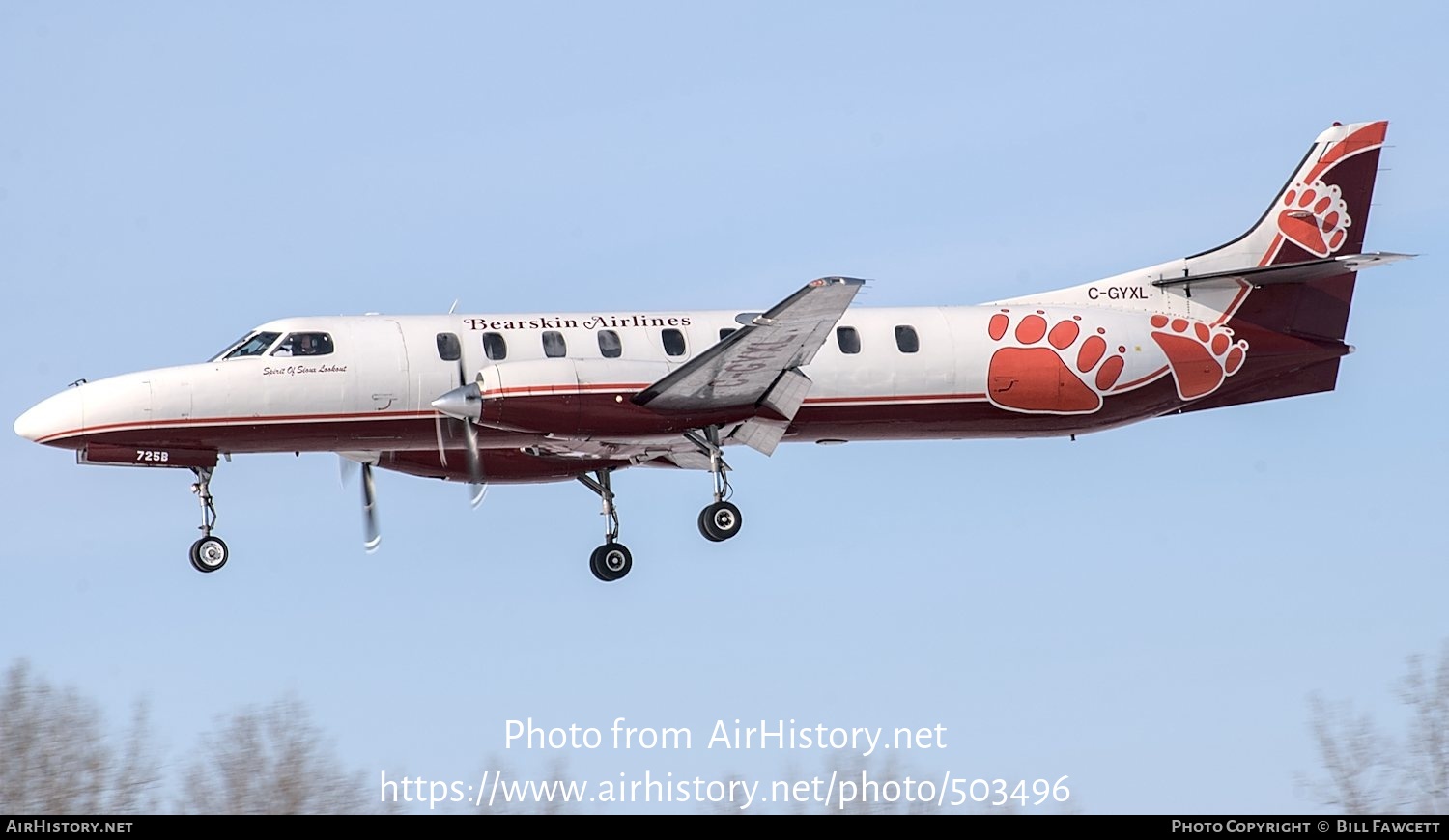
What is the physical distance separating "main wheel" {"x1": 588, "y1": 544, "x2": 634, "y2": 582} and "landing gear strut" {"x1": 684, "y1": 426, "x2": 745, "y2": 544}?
264 centimetres

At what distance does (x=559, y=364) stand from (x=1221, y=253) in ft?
37.1

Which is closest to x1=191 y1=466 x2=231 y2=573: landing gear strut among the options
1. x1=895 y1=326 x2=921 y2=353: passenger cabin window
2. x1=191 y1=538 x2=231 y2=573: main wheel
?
x1=191 y1=538 x2=231 y2=573: main wheel

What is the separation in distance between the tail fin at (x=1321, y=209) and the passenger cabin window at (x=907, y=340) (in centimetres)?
575

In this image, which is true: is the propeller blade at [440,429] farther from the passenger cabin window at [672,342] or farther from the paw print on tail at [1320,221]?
the paw print on tail at [1320,221]

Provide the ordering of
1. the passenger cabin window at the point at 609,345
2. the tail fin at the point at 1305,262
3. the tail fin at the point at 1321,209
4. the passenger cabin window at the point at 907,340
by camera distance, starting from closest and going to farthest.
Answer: the passenger cabin window at the point at 609,345 < the passenger cabin window at the point at 907,340 < the tail fin at the point at 1305,262 < the tail fin at the point at 1321,209

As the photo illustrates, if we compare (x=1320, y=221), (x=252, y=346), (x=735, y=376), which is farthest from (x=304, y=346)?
(x=1320, y=221)

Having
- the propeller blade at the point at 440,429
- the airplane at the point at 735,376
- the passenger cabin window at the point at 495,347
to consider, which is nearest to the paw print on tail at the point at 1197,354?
the airplane at the point at 735,376

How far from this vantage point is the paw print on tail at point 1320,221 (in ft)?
113

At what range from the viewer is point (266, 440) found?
2958 cm

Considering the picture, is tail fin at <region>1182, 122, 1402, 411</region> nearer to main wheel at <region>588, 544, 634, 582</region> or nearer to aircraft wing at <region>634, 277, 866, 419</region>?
aircraft wing at <region>634, 277, 866, 419</region>

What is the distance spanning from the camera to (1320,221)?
113 feet

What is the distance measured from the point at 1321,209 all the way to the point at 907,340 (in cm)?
765

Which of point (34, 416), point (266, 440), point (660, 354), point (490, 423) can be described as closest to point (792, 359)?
point (660, 354)
